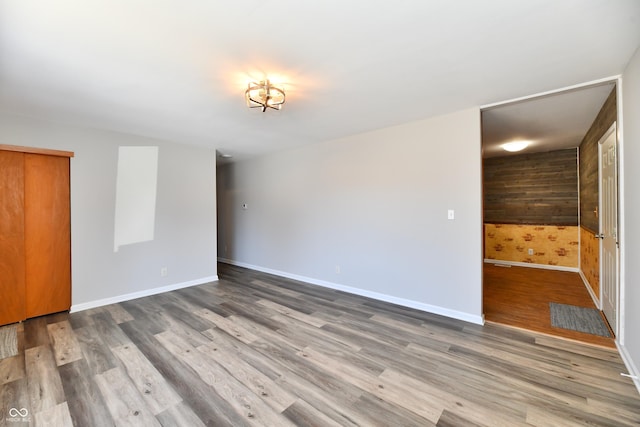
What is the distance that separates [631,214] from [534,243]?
412 cm

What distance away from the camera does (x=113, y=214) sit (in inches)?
141

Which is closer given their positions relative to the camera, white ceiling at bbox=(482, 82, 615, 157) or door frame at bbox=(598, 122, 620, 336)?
door frame at bbox=(598, 122, 620, 336)

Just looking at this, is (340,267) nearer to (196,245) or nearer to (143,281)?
(196,245)

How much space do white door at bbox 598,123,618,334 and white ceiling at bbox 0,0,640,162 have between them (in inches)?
36.3

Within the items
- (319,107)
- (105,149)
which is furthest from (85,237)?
(319,107)

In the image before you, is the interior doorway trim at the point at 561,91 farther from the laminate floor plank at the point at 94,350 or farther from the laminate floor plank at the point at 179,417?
the laminate floor plank at the point at 94,350

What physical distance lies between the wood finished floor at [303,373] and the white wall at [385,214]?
20.8 inches

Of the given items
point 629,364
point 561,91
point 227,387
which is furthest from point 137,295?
point 561,91

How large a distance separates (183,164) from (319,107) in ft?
8.82

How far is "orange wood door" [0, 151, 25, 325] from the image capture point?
2928mm

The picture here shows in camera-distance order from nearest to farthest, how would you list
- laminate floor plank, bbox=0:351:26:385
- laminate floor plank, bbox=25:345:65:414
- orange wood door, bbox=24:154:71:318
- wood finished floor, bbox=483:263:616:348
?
laminate floor plank, bbox=25:345:65:414 < laminate floor plank, bbox=0:351:26:385 < wood finished floor, bbox=483:263:616:348 < orange wood door, bbox=24:154:71:318

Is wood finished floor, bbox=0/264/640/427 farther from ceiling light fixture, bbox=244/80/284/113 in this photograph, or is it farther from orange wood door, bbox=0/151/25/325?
ceiling light fixture, bbox=244/80/284/113

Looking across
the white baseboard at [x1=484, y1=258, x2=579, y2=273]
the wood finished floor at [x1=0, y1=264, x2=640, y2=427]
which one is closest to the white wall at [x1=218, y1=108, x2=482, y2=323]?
the wood finished floor at [x1=0, y1=264, x2=640, y2=427]

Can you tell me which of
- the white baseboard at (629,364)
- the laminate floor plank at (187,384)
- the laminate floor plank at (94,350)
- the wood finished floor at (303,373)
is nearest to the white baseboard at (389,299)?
the wood finished floor at (303,373)
